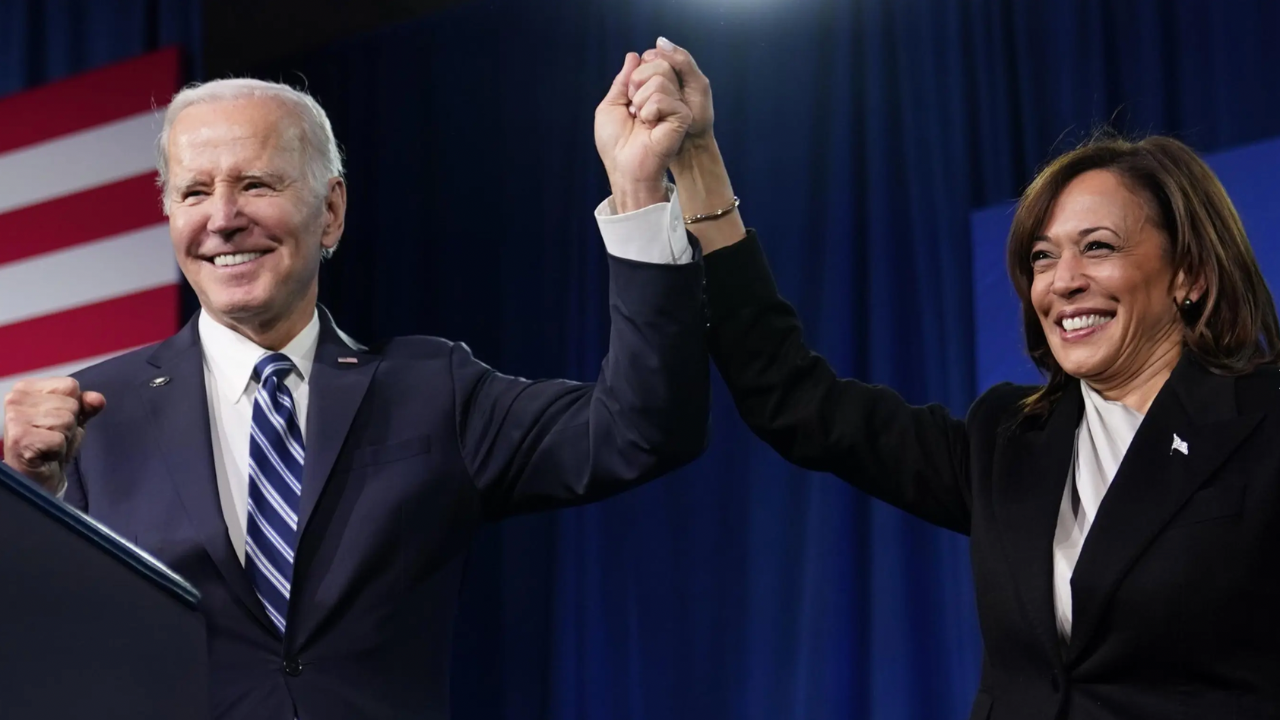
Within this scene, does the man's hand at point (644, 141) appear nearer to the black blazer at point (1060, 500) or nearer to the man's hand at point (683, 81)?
the man's hand at point (683, 81)

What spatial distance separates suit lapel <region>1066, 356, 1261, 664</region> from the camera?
160 cm

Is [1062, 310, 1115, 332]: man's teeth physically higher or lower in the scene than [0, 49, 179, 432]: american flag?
lower

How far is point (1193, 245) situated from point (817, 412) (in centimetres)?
49

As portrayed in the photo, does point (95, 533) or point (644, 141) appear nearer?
point (95, 533)

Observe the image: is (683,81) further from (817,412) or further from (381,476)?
(381,476)

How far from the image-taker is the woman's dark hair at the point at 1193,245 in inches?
68.9

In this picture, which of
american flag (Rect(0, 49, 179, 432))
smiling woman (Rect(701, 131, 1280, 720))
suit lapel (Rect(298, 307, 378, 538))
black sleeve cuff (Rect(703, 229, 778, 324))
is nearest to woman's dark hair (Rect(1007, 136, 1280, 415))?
smiling woman (Rect(701, 131, 1280, 720))

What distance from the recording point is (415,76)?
174 inches

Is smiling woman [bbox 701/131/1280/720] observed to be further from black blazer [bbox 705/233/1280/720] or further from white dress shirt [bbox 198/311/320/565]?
white dress shirt [bbox 198/311/320/565]

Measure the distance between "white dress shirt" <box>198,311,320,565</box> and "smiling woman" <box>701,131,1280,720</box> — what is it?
525 mm

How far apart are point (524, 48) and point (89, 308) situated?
146 centimetres

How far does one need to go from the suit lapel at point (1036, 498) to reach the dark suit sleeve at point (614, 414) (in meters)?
0.37

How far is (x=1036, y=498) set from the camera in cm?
172

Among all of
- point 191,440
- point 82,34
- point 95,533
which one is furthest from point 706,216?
point 82,34
